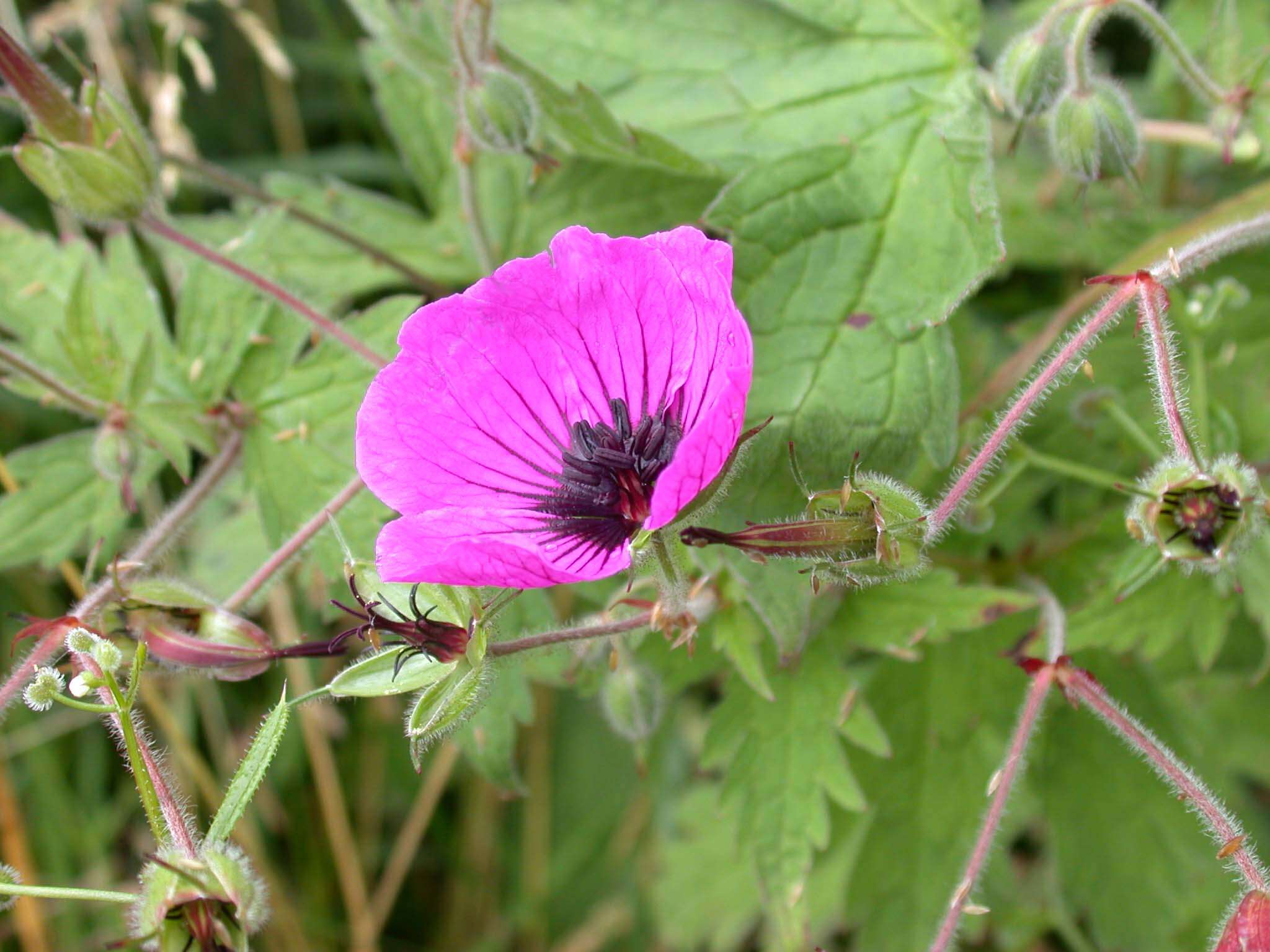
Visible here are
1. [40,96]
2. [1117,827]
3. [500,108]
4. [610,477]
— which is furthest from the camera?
[1117,827]

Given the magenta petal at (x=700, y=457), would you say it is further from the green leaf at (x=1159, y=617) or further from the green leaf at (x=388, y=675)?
the green leaf at (x=1159, y=617)

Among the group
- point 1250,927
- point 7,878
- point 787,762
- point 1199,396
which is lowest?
point 7,878

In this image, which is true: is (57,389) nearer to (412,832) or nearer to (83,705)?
(83,705)

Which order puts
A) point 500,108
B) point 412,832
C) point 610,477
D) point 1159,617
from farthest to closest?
point 412,832 → point 1159,617 → point 500,108 → point 610,477

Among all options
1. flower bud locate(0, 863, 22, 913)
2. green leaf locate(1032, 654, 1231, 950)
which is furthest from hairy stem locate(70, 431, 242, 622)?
green leaf locate(1032, 654, 1231, 950)

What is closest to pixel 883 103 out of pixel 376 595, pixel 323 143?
pixel 376 595

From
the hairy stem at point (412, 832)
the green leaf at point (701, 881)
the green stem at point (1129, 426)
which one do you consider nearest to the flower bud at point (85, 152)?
the hairy stem at point (412, 832)

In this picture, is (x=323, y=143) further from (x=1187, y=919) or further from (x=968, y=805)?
(x=1187, y=919)

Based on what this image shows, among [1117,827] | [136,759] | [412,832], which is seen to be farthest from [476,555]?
[412,832]
